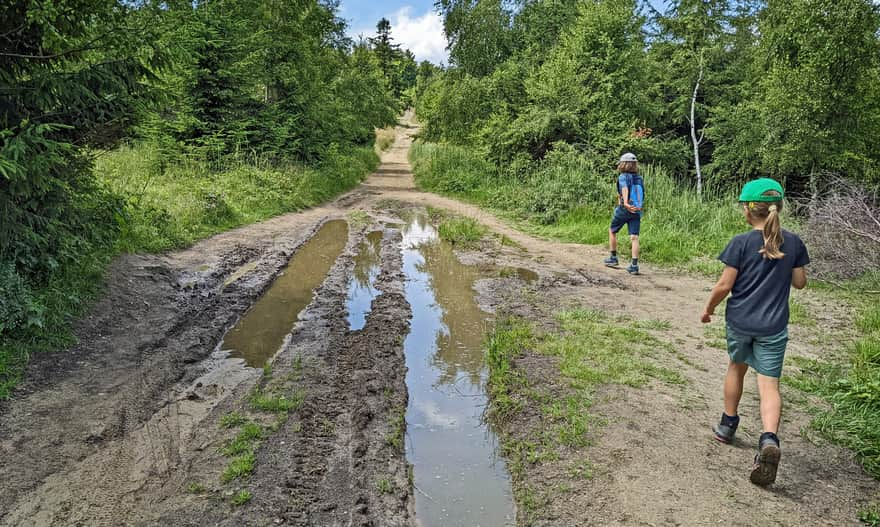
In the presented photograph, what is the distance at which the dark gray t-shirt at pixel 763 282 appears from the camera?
3.38m

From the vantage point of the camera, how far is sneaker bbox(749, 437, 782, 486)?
3109 mm

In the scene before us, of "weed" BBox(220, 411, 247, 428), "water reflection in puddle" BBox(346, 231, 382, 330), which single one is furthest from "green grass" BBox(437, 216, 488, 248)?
"weed" BBox(220, 411, 247, 428)

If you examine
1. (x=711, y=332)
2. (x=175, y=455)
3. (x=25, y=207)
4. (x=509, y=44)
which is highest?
(x=509, y=44)

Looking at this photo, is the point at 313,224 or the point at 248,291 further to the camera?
the point at 313,224

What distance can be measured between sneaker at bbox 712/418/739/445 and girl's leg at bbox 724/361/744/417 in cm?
8

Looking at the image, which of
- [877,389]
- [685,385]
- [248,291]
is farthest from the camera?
[248,291]

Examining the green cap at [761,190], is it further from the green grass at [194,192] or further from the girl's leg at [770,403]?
the green grass at [194,192]

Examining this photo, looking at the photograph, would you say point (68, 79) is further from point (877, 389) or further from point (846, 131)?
point (846, 131)

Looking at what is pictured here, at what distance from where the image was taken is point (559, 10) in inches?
814

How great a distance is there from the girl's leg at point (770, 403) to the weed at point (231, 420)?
12.1 feet

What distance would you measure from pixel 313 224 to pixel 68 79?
8.29 m

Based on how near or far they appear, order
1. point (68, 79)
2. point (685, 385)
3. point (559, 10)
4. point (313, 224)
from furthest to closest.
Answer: point (559, 10) < point (313, 224) < point (68, 79) < point (685, 385)

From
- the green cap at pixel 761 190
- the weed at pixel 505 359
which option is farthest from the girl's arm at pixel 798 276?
the weed at pixel 505 359

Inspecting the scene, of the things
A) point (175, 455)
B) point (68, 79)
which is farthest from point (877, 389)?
point (68, 79)
